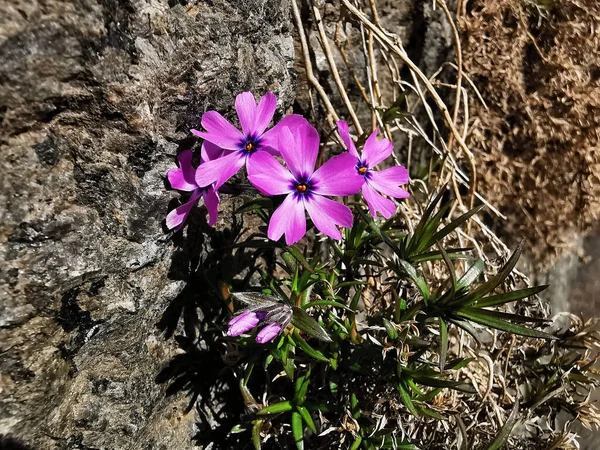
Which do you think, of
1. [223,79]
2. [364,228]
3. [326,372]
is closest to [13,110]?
[223,79]

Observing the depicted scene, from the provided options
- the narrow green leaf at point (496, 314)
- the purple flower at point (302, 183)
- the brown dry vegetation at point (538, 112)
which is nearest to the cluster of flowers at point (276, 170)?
the purple flower at point (302, 183)

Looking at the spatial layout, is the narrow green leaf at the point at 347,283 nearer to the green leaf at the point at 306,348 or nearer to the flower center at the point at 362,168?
the green leaf at the point at 306,348

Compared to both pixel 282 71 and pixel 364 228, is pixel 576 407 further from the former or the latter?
pixel 282 71

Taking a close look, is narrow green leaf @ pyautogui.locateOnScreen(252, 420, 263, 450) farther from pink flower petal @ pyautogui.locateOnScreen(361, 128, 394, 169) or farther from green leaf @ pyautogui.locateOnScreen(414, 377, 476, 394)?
pink flower petal @ pyautogui.locateOnScreen(361, 128, 394, 169)

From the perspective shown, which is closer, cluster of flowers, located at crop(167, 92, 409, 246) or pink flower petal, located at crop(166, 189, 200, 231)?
cluster of flowers, located at crop(167, 92, 409, 246)

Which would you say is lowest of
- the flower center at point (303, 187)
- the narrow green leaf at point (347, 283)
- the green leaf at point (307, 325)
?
the narrow green leaf at point (347, 283)

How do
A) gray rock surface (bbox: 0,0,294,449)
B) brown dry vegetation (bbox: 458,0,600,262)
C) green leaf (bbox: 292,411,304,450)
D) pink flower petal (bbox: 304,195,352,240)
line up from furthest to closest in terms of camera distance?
brown dry vegetation (bbox: 458,0,600,262)
green leaf (bbox: 292,411,304,450)
pink flower petal (bbox: 304,195,352,240)
gray rock surface (bbox: 0,0,294,449)

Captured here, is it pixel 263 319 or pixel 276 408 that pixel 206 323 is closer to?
pixel 276 408

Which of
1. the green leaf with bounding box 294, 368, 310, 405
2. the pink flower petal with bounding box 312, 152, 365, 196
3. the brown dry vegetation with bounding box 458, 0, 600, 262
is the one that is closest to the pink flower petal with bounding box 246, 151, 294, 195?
the pink flower petal with bounding box 312, 152, 365, 196
